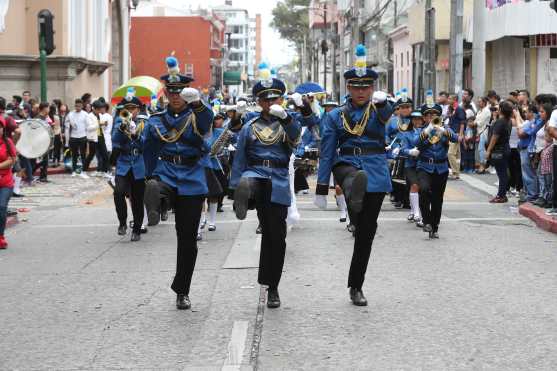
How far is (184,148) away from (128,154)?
491cm

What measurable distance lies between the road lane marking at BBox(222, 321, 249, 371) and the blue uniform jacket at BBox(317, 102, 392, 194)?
5.05 feet

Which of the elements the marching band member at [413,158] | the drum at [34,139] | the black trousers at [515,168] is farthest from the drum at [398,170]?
the drum at [34,139]

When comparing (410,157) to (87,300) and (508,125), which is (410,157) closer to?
(508,125)

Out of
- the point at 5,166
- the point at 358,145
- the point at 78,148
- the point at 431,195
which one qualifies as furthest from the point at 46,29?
the point at 358,145

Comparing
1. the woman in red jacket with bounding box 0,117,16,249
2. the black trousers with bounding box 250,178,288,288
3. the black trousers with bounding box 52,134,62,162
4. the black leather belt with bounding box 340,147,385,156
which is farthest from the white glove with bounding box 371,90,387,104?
the black trousers with bounding box 52,134,62,162

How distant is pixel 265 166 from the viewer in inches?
342

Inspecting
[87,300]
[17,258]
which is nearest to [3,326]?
[87,300]

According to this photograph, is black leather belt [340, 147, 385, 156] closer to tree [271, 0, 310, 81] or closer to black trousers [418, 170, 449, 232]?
black trousers [418, 170, 449, 232]

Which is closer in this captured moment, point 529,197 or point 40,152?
point 529,197

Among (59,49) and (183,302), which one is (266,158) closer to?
(183,302)

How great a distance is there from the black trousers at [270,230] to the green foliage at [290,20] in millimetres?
113076

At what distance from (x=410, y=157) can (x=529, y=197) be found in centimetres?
366

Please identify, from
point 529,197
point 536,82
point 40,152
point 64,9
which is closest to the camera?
point 529,197

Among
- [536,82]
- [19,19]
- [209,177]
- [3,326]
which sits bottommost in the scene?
[3,326]
